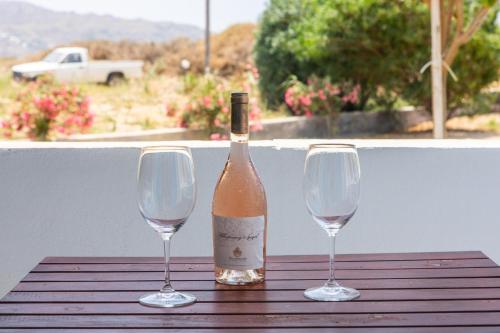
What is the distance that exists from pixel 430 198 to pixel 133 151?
86 cm

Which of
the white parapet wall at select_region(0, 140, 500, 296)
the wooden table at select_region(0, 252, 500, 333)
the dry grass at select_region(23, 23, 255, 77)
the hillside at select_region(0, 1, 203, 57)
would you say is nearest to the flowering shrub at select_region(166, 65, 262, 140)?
the white parapet wall at select_region(0, 140, 500, 296)

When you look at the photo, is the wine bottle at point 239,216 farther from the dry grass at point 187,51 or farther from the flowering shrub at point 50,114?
the dry grass at point 187,51

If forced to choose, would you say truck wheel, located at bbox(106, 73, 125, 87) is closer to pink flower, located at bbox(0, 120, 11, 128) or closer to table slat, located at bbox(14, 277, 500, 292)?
pink flower, located at bbox(0, 120, 11, 128)

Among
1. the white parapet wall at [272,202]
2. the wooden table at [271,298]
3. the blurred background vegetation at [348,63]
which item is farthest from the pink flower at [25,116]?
the wooden table at [271,298]

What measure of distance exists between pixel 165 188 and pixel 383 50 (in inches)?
367

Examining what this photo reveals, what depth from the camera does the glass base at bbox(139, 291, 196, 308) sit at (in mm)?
1210

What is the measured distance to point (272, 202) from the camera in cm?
239

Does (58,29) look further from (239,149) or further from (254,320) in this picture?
(254,320)

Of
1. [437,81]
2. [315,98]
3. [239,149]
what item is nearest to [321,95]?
[315,98]

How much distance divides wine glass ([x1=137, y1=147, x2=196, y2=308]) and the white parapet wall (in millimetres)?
1149

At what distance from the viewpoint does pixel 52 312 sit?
1.18 m

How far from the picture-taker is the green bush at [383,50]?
32.8 ft

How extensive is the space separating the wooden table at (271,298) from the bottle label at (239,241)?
0.04 metres

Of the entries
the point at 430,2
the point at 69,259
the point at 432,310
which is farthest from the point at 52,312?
the point at 430,2
